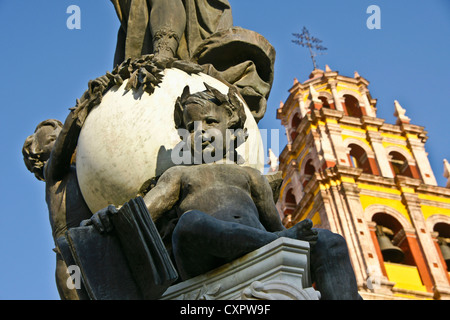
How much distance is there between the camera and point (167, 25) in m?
4.55

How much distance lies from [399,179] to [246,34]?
108 feet

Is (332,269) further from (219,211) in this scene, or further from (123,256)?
(123,256)

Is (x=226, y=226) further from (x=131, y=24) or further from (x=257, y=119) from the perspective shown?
(x=131, y=24)

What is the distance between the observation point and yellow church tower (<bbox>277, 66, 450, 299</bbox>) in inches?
1273

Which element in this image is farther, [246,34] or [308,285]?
[246,34]

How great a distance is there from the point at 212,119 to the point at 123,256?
1.01 m

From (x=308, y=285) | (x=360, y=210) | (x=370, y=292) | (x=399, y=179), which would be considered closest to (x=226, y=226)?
(x=308, y=285)

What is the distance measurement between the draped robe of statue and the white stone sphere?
0.65m

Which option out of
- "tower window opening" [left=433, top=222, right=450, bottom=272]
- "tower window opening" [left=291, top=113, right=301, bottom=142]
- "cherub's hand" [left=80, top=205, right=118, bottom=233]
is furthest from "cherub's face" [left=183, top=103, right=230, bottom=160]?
"tower window opening" [left=291, top=113, right=301, bottom=142]

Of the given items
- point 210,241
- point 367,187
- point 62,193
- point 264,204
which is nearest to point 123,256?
point 210,241

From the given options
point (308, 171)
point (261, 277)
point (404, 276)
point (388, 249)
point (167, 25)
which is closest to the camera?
point (261, 277)

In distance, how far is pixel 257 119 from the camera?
4.41 m

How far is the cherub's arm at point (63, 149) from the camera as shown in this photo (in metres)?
3.88

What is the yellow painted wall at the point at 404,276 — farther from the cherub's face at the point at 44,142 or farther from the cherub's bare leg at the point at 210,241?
the cherub's bare leg at the point at 210,241
